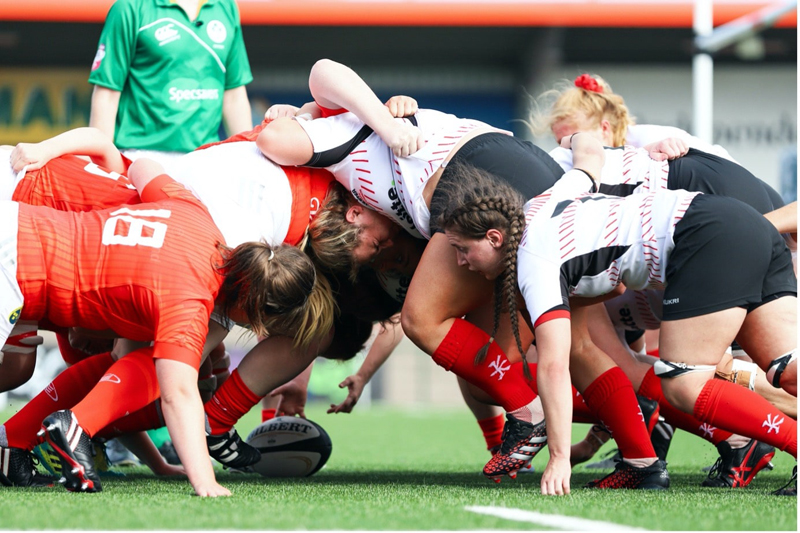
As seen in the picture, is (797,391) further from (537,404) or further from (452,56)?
(452,56)

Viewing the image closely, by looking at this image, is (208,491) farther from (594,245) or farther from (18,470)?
(594,245)

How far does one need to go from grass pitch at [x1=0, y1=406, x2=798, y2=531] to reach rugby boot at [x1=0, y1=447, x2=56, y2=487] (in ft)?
0.48

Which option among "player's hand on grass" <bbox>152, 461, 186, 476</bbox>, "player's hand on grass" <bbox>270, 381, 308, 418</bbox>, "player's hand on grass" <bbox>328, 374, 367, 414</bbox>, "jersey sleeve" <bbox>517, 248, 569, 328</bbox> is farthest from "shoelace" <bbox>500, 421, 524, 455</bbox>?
"player's hand on grass" <bbox>152, 461, 186, 476</bbox>

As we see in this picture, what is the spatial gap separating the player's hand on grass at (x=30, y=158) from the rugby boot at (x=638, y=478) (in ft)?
7.94

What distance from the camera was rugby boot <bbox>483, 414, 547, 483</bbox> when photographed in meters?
3.49

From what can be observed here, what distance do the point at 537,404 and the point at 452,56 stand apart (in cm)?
1236

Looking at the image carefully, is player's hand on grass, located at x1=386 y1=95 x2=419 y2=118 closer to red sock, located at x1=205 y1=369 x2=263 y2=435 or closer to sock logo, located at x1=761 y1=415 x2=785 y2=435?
red sock, located at x1=205 y1=369 x2=263 y2=435

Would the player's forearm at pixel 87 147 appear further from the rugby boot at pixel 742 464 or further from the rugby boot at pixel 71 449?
the rugby boot at pixel 742 464

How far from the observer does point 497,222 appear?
338 cm

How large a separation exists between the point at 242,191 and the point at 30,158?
0.82 meters

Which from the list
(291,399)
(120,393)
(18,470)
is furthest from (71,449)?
(291,399)

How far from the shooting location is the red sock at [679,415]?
3.92m

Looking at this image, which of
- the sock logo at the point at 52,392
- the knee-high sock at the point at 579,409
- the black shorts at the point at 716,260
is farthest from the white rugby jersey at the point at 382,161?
the sock logo at the point at 52,392

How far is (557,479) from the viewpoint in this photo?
3109mm
